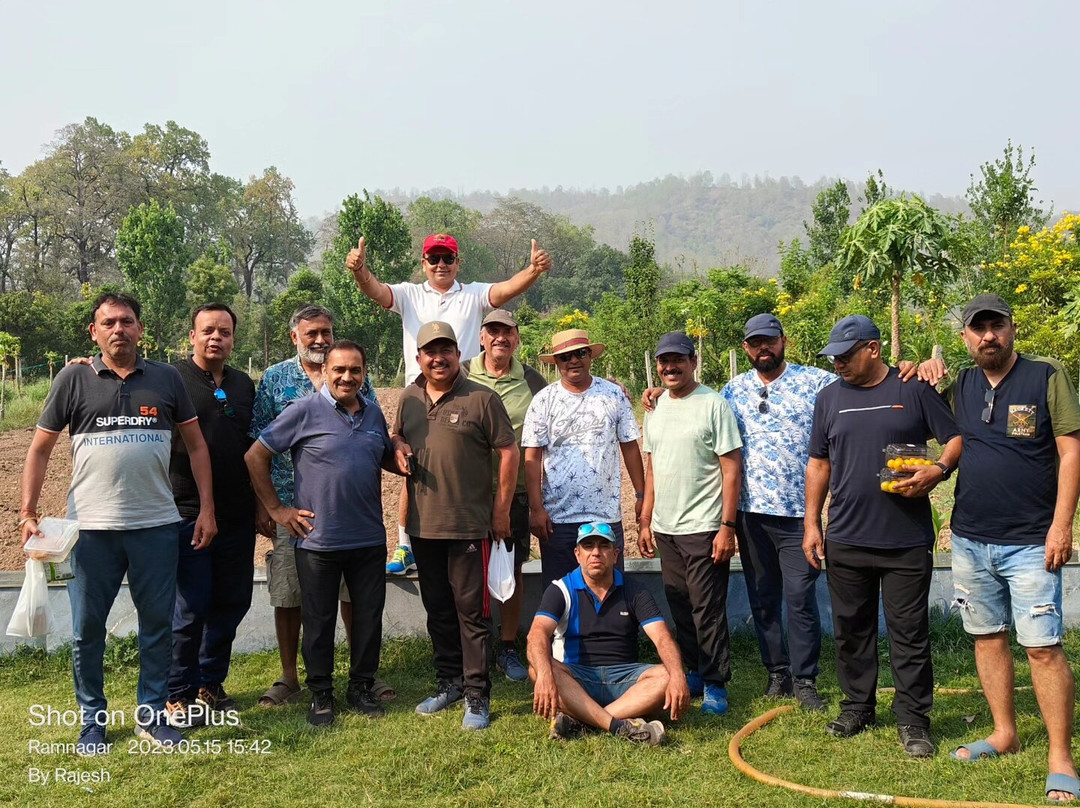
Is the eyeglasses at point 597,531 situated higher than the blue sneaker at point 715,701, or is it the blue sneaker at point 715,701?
the eyeglasses at point 597,531

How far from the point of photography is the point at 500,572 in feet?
14.5

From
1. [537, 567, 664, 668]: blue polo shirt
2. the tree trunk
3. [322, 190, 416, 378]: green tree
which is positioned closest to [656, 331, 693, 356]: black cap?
[537, 567, 664, 668]: blue polo shirt

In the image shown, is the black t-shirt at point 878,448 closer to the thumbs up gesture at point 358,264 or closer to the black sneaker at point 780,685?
the black sneaker at point 780,685

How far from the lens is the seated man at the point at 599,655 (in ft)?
13.0

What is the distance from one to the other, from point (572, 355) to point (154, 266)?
28647 millimetres

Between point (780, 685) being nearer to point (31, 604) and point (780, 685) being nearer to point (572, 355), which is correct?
point (572, 355)

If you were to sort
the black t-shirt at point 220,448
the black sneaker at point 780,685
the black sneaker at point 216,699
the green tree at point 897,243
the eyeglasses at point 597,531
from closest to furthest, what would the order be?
1. the eyeglasses at point 597,531
2. the black t-shirt at point 220,448
3. the black sneaker at point 216,699
4. the black sneaker at point 780,685
5. the green tree at point 897,243

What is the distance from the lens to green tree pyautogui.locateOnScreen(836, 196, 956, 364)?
30.0 ft

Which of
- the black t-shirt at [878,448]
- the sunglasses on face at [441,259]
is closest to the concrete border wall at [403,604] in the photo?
the black t-shirt at [878,448]

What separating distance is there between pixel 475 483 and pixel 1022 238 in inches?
512

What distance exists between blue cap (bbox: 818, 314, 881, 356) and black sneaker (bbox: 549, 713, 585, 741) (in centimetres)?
198

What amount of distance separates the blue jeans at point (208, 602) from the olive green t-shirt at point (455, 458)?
3.06 ft

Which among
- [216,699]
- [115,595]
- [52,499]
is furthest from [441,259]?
[52,499]

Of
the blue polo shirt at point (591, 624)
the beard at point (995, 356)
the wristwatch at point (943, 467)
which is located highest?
the beard at point (995, 356)
